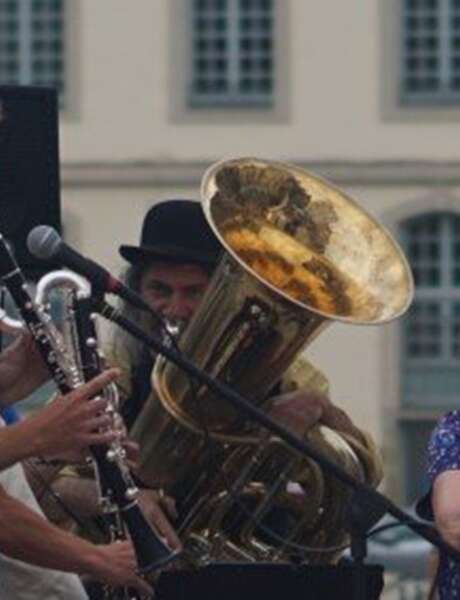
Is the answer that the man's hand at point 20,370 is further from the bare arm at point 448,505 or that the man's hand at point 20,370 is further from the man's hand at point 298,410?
the bare arm at point 448,505

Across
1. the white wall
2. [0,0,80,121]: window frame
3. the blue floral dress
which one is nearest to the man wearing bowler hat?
the blue floral dress

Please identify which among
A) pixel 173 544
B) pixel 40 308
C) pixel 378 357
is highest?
pixel 40 308

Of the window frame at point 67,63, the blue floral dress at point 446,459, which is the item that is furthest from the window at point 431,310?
the blue floral dress at point 446,459

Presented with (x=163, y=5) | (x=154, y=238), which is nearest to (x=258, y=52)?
(x=163, y=5)

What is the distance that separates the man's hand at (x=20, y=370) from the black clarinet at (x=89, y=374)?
0.15 m

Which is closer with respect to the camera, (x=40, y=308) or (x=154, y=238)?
(x=40, y=308)

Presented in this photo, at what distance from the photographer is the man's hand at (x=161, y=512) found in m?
7.48

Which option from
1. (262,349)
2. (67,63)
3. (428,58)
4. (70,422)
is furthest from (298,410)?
(67,63)

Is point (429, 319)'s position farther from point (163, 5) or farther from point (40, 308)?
point (40, 308)

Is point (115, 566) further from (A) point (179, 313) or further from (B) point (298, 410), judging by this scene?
(A) point (179, 313)

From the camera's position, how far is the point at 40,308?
7.01 meters

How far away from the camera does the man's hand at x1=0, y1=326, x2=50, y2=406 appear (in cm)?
721

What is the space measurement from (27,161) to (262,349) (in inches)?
23.7

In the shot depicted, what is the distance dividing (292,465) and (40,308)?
1.00 m
